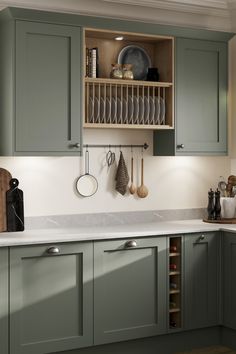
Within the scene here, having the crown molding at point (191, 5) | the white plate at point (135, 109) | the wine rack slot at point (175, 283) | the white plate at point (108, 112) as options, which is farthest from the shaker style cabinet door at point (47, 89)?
the wine rack slot at point (175, 283)

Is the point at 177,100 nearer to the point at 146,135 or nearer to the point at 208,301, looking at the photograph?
the point at 146,135

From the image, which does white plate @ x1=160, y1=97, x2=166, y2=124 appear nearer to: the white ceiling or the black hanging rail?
the black hanging rail

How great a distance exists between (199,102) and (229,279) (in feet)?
4.40

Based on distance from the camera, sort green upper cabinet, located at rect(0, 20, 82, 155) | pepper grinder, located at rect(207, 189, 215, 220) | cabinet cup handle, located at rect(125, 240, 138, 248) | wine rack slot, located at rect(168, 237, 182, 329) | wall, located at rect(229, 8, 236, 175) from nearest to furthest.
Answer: green upper cabinet, located at rect(0, 20, 82, 155) < cabinet cup handle, located at rect(125, 240, 138, 248) < wine rack slot, located at rect(168, 237, 182, 329) < pepper grinder, located at rect(207, 189, 215, 220) < wall, located at rect(229, 8, 236, 175)

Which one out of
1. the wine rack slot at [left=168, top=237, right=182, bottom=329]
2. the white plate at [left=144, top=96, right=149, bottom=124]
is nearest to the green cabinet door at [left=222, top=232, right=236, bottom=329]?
the wine rack slot at [left=168, top=237, right=182, bottom=329]

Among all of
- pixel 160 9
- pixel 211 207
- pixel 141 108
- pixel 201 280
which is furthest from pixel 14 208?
pixel 160 9

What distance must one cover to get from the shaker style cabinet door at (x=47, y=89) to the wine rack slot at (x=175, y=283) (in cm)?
98

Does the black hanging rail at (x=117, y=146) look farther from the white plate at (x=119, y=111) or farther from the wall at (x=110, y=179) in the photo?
the white plate at (x=119, y=111)

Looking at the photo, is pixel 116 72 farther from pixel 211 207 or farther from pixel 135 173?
pixel 211 207

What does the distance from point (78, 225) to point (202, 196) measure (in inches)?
45.3

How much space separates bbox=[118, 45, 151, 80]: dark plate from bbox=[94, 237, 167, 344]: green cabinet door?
1277 millimetres

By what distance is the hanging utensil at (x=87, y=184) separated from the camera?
5055 millimetres

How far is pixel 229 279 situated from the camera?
16.4 ft

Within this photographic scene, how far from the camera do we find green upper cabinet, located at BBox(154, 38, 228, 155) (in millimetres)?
5172
